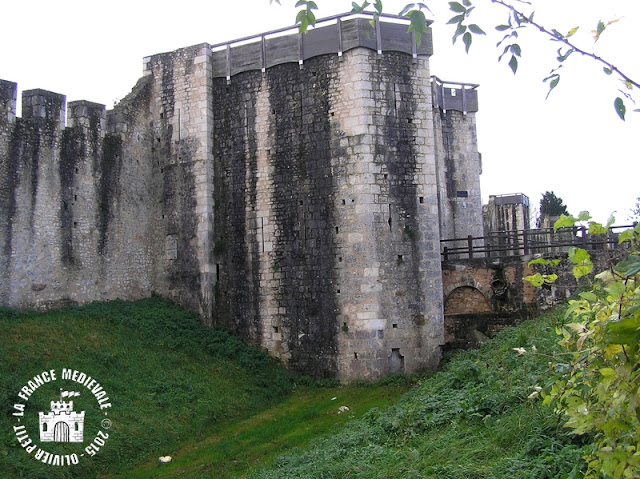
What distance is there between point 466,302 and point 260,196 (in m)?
6.61

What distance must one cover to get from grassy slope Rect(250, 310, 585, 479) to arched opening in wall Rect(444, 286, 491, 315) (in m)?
4.88

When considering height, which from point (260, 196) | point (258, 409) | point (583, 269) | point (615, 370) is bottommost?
point (258, 409)

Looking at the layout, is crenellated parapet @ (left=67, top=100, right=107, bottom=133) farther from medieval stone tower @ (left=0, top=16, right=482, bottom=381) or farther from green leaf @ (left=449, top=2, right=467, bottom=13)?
green leaf @ (left=449, top=2, right=467, bottom=13)

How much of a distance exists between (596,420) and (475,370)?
289 inches

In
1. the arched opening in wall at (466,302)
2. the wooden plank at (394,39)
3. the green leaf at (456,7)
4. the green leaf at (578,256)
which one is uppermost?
the wooden plank at (394,39)

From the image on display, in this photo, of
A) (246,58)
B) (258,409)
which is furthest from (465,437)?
(246,58)

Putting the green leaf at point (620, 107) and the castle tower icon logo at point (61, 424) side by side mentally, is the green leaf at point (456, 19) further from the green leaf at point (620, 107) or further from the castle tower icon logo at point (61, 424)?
the castle tower icon logo at point (61, 424)

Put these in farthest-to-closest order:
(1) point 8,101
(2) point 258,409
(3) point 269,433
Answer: (1) point 8,101 → (2) point 258,409 → (3) point 269,433

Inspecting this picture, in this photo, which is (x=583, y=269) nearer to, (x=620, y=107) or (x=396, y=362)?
(x=620, y=107)

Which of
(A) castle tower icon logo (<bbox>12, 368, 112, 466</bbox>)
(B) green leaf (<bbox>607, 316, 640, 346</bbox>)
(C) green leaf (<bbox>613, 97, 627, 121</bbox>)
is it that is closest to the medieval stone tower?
(A) castle tower icon logo (<bbox>12, 368, 112, 466</bbox>)

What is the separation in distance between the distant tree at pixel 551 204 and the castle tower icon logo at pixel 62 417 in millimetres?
34443

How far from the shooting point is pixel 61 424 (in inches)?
410

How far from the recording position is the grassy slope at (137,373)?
1048 cm

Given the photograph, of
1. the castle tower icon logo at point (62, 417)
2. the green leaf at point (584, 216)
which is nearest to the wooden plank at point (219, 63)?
the castle tower icon logo at point (62, 417)
